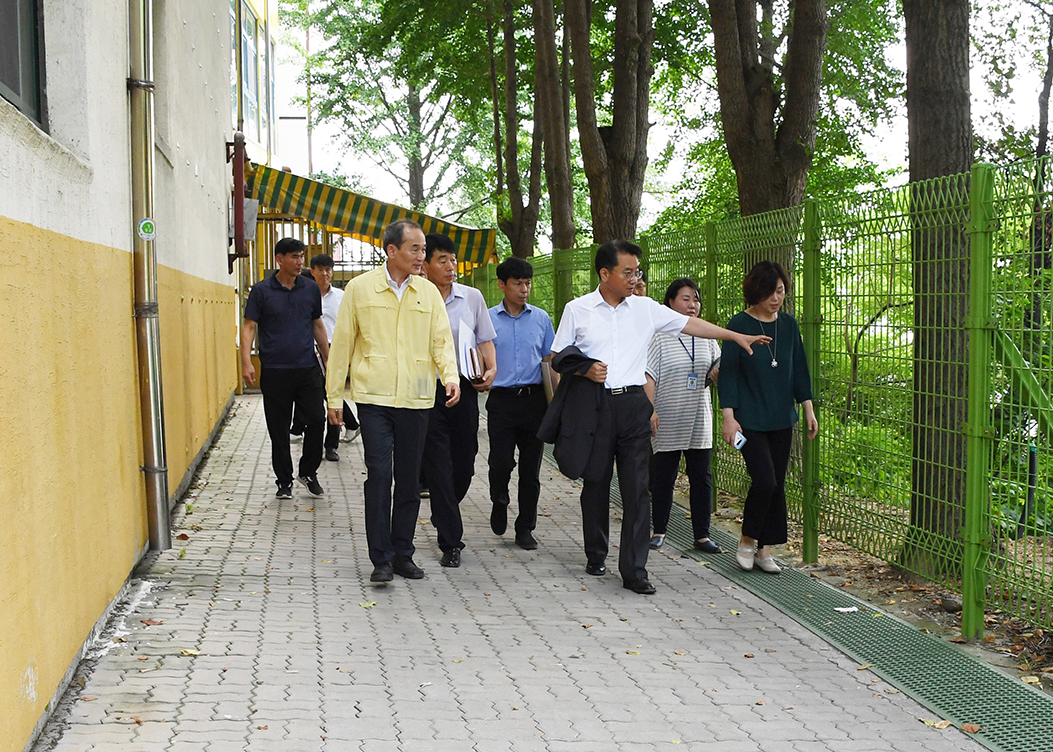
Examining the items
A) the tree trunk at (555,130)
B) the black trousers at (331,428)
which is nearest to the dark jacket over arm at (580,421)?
the black trousers at (331,428)

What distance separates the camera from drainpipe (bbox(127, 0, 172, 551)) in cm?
695

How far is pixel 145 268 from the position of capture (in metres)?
6.97

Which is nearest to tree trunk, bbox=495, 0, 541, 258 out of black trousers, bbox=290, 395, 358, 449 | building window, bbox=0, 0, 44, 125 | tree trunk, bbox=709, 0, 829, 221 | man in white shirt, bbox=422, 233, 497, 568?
black trousers, bbox=290, 395, 358, 449

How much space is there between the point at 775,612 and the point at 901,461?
110cm

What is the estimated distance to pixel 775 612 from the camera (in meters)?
6.35

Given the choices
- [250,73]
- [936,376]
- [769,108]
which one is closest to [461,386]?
[936,376]

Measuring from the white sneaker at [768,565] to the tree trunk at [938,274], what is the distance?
0.92 meters

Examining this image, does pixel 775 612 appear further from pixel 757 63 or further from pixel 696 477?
pixel 757 63

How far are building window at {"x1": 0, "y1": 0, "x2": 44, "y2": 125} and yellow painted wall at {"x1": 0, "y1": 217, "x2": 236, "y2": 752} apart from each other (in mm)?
600

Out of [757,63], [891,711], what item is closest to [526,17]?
[757,63]

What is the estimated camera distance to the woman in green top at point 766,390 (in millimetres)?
6922

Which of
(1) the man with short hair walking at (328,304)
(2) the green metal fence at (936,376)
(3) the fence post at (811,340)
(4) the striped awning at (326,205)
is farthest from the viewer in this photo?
(4) the striped awning at (326,205)

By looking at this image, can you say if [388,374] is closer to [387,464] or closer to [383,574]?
[387,464]

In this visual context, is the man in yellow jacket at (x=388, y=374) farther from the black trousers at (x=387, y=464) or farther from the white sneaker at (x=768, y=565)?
the white sneaker at (x=768, y=565)
